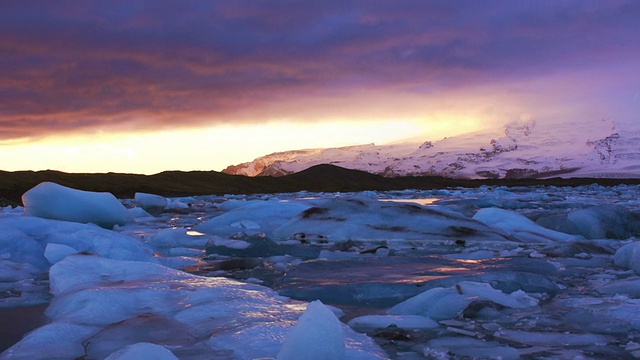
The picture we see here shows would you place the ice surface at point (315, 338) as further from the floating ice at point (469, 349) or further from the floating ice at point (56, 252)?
the floating ice at point (56, 252)

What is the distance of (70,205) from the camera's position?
855cm

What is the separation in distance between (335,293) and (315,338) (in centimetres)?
177

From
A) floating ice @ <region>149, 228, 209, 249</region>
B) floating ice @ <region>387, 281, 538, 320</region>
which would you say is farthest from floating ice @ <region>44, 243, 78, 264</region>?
floating ice @ <region>387, 281, 538, 320</region>

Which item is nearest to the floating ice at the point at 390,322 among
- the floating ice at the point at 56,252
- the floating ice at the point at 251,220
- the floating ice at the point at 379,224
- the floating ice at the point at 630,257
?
the floating ice at the point at 630,257

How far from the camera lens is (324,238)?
6941mm

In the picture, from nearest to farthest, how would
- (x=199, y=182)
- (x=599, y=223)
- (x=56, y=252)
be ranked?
1. (x=56, y=252)
2. (x=599, y=223)
3. (x=199, y=182)

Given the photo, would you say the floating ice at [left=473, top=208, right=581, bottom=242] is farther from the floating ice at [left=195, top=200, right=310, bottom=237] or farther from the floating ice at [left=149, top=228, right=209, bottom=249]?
the floating ice at [left=149, top=228, right=209, bottom=249]

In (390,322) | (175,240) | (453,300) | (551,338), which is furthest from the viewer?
(175,240)

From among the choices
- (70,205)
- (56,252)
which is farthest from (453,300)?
(70,205)

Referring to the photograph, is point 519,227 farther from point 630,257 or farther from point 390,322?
point 390,322

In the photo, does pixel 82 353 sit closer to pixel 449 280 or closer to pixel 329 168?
pixel 449 280

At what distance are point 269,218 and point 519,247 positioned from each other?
4012 mm

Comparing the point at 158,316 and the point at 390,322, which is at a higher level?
the point at 158,316

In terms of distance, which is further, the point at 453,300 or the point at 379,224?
the point at 379,224
